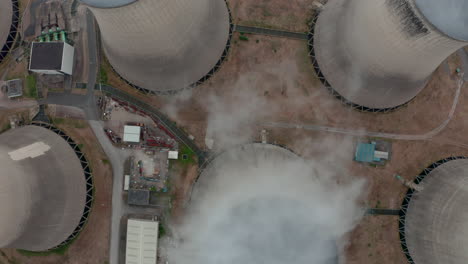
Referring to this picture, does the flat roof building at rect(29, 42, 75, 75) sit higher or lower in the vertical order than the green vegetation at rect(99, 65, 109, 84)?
higher

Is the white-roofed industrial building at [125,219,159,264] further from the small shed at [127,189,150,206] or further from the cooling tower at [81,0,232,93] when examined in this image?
the cooling tower at [81,0,232,93]

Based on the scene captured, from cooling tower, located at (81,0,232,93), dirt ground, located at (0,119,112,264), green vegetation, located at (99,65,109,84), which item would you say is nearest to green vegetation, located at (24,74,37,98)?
dirt ground, located at (0,119,112,264)

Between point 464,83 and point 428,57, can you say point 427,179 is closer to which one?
point 464,83

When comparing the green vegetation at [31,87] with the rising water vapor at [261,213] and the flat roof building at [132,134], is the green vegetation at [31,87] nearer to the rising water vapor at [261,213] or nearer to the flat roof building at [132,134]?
the flat roof building at [132,134]

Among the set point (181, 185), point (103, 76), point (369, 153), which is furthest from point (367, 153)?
point (103, 76)

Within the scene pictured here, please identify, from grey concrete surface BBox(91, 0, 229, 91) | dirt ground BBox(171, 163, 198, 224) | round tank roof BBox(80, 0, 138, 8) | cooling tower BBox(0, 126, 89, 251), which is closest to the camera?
round tank roof BBox(80, 0, 138, 8)

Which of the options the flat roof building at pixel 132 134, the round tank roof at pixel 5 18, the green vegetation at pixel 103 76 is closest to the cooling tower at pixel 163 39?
the green vegetation at pixel 103 76

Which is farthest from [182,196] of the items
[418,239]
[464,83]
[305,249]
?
[464,83]
